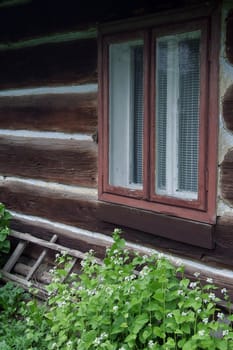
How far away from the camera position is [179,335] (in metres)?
2.41

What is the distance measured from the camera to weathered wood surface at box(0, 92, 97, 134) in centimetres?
351

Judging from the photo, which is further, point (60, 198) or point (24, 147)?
point (24, 147)

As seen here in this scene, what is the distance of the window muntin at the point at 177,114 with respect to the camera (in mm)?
2869

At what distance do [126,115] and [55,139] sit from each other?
73cm

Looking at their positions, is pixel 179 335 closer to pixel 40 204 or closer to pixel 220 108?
pixel 220 108

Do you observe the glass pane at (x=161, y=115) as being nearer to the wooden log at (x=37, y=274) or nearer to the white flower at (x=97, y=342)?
the white flower at (x=97, y=342)

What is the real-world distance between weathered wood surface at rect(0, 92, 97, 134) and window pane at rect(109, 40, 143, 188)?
0.19 m

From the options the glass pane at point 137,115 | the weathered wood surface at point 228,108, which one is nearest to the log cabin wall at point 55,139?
the glass pane at point 137,115

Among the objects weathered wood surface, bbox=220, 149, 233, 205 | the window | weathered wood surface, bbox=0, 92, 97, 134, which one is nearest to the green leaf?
the window

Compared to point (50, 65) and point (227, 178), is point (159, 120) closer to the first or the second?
point (227, 178)

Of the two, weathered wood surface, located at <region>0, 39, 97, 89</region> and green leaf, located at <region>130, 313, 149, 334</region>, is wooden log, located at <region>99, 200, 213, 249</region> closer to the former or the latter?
green leaf, located at <region>130, 313, 149, 334</region>

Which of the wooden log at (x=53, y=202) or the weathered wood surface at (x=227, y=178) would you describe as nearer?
the weathered wood surface at (x=227, y=178)

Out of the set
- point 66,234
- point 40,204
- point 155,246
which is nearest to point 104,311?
point 155,246

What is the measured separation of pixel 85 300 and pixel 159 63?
1.40 meters
